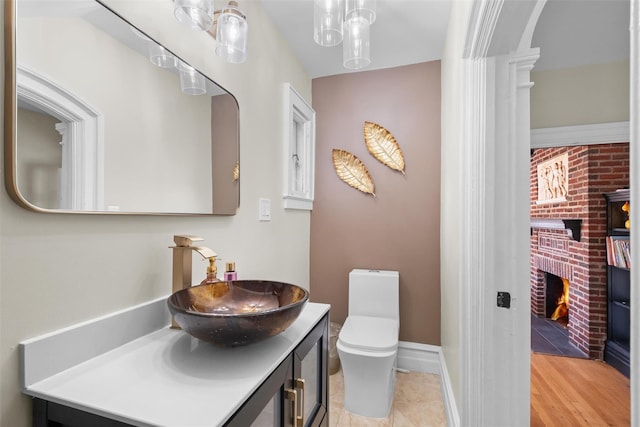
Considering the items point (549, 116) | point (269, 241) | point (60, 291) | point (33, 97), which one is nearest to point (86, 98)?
point (33, 97)

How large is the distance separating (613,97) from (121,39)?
9.23 feet

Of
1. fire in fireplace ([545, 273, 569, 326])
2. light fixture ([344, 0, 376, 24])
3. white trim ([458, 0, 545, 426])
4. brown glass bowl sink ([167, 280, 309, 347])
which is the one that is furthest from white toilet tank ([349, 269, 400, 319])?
fire in fireplace ([545, 273, 569, 326])

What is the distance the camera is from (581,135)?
6.97 feet

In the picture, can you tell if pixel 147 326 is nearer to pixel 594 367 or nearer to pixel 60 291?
pixel 60 291

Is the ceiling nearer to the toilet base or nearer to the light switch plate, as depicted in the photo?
the light switch plate

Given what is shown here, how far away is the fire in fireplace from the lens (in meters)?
3.93

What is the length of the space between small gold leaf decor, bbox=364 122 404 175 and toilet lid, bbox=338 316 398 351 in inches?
45.4

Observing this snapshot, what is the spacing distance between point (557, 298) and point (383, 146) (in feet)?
11.1

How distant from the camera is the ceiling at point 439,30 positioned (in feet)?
5.55

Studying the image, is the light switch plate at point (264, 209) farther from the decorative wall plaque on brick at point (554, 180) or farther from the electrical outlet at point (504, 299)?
the decorative wall plaque on brick at point (554, 180)

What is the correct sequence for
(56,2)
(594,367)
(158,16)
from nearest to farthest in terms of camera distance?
(56,2), (158,16), (594,367)

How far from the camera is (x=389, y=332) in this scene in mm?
1969

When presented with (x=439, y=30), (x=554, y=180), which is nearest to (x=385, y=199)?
(x=439, y=30)

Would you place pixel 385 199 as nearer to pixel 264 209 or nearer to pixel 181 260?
pixel 264 209
